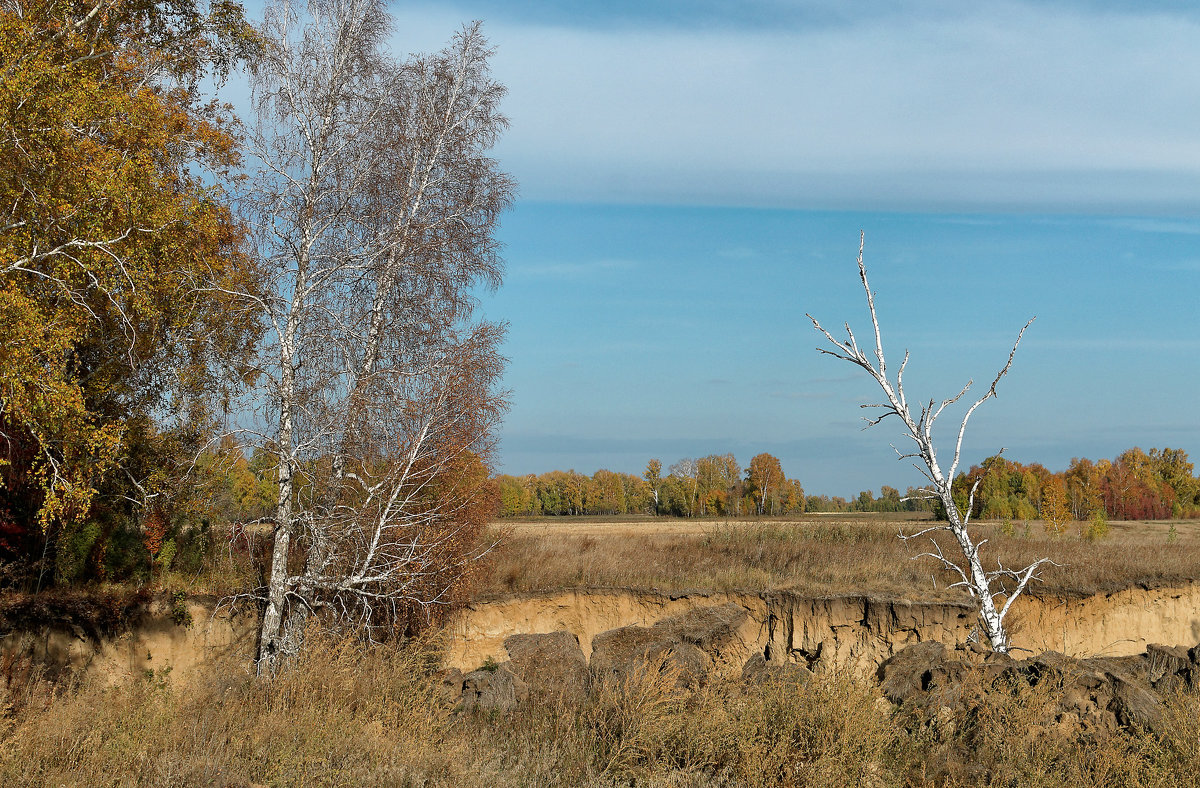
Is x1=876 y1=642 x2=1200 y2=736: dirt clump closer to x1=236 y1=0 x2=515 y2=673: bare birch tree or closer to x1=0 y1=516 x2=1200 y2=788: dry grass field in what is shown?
x1=0 y1=516 x2=1200 y2=788: dry grass field

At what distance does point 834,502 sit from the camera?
134 m

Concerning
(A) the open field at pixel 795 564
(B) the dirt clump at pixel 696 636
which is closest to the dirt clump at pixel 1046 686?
(B) the dirt clump at pixel 696 636

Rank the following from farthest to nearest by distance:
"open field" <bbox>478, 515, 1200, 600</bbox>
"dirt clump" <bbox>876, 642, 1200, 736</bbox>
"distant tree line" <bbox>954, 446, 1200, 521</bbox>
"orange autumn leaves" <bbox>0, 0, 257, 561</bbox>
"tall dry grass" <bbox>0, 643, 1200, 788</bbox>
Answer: "distant tree line" <bbox>954, 446, 1200, 521</bbox>, "open field" <bbox>478, 515, 1200, 600</bbox>, "orange autumn leaves" <bbox>0, 0, 257, 561</bbox>, "dirt clump" <bbox>876, 642, 1200, 736</bbox>, "tall dry grass" <bbox>0, 643, 1200, 788</bbox>

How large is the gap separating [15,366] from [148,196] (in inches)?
138

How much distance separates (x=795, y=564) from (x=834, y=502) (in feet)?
396

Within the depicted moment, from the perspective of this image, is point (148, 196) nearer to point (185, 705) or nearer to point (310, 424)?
point (310, 424)

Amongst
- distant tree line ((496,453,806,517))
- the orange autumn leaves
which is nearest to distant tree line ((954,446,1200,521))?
distant tree line ((496,453,806,517))

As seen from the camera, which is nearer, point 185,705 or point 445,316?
point 185,705

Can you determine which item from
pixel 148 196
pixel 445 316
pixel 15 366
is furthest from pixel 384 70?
pixel 15 366

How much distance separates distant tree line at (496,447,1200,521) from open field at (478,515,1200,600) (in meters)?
8.68

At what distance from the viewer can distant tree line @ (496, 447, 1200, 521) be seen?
171 ft

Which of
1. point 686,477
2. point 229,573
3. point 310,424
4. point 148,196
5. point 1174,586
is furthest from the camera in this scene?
point 686,477

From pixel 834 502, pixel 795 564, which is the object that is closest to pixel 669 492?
pixel 834 502

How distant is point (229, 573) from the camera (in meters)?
15.3
